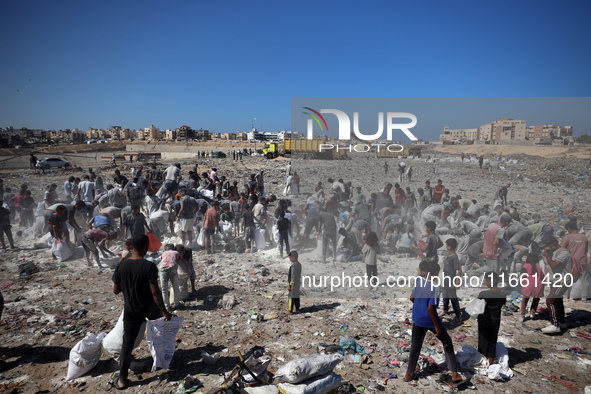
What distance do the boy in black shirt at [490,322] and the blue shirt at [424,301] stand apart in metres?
0.83

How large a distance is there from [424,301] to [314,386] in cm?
146

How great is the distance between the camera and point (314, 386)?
3.10 metres

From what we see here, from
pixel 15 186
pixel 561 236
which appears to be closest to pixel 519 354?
pixel 561 236

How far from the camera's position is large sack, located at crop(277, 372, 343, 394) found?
120 inches

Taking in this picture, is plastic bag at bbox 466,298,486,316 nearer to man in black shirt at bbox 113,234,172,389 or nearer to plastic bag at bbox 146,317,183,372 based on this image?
plastic bag at bbox 146,317,183,372

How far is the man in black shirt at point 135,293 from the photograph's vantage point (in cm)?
329

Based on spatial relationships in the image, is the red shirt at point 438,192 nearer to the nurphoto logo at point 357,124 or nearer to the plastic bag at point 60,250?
the nurphoto logo at point 357,124

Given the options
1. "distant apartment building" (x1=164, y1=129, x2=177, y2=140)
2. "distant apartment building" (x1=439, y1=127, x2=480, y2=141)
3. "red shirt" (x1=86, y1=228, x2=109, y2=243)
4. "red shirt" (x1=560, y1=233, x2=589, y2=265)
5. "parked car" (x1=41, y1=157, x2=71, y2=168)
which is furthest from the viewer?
"distant apartment building" (x1=164, y1=129, x2=177, y2=140)

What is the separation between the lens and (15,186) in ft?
56.0

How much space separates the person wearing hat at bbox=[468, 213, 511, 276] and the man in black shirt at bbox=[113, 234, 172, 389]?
5.43 metres

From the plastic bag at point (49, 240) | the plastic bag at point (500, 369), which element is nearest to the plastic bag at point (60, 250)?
the plastic bag at point (49, 240)

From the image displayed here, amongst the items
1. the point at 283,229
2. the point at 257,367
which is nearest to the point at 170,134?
the point at 283,229

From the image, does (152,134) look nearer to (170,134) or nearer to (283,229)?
(170,134)

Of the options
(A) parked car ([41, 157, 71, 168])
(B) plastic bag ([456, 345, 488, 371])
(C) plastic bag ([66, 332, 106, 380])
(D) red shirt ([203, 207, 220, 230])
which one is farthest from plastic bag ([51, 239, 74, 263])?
(A) parked car ([41, 157, 71, 168])
